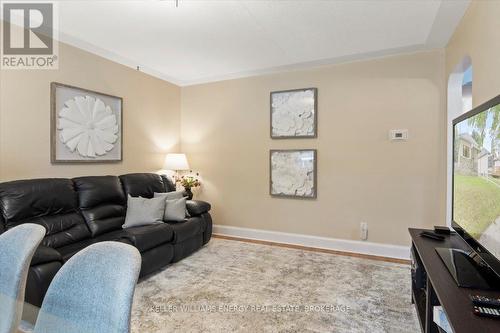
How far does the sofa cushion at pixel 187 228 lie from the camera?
3049mm

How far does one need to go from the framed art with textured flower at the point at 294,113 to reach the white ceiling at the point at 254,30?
1.38 ft

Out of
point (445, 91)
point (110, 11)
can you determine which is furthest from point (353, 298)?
point (110, 11)

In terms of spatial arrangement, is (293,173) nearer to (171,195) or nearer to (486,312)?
(171,195)

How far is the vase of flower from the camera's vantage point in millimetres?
4090

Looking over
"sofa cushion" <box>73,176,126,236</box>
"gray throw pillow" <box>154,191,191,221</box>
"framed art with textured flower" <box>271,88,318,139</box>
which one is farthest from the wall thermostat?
"sofa cushion" <box>73,176,126,236</box>

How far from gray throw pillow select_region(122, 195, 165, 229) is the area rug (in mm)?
586

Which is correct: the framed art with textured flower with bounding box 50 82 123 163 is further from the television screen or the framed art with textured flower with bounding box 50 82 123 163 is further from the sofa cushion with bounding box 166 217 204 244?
the television screen

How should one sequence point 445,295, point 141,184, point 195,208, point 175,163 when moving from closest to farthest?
point 445,295
point 141,184
point 195,208
point 175,163

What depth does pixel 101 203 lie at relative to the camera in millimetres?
2945

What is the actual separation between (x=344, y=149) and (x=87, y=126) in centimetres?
331

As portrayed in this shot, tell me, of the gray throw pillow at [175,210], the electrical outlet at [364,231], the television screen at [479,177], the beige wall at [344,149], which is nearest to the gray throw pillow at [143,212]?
the gray throw pillow at [175,210]

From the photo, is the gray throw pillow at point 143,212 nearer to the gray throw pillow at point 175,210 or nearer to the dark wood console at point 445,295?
the gray throw pillow at point 175,210

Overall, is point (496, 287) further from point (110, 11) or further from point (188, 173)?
point (188, 173)

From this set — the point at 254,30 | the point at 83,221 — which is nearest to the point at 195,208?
the point at 83,221
